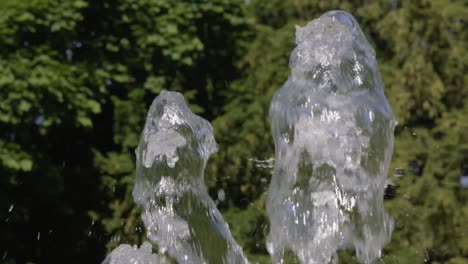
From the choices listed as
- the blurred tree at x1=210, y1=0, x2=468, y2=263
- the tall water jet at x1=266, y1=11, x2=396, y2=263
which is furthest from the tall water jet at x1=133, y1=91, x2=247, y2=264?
the blurred tree at x1=210, y1=0, x2=468, y2=263

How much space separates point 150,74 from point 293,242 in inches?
297

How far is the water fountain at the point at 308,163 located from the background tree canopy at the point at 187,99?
13.4ft

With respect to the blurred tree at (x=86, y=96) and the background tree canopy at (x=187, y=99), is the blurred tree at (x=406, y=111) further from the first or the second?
the blurred tree at (x=86, y=96)

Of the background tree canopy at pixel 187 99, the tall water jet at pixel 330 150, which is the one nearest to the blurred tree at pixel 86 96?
the background tree canopy at pixel 187 99

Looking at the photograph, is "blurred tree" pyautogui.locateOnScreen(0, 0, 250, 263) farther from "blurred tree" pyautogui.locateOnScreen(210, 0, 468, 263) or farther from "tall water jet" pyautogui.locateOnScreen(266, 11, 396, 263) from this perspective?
"tall water jet" pyautogui.locateOnScreen(266, 11, 396, 263)

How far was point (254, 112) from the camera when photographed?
1119 cm

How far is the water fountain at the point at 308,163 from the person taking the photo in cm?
419

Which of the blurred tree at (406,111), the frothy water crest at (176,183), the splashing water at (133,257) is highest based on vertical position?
the frothy water crest at (176,183)

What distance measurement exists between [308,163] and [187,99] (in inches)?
289

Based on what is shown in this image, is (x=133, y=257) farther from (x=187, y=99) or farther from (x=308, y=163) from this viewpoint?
(x=187, y=99)

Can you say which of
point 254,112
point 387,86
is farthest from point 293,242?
point 387,86

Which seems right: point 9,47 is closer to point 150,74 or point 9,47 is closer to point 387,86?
point 150,74

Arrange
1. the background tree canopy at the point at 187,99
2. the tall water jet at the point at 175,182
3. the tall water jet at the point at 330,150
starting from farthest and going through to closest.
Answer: the background tree canopy at the point at 187,99, the tall water jet at the point at 175,182, the tall water jet at the point at 330,150

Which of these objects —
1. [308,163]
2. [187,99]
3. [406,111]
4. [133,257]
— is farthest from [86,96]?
[308,163]
